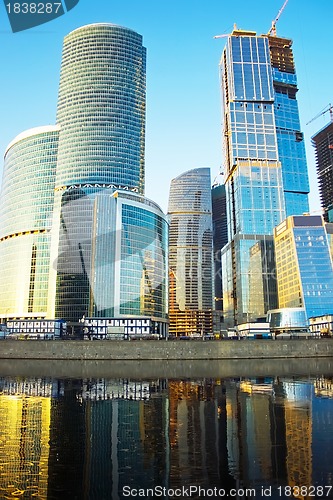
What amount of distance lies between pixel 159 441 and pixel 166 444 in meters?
0.97

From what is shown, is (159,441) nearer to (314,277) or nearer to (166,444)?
(166,444)

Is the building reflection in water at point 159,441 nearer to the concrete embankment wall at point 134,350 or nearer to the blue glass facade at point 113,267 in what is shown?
the concrete embankment wall at point 134,350

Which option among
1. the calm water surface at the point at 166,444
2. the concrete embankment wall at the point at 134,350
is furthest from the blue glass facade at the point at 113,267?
the calm water surface at the point at 166,444

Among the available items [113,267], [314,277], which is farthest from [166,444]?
[314,277]

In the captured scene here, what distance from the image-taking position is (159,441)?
26.6 m

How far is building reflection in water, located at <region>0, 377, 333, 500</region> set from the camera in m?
19.0

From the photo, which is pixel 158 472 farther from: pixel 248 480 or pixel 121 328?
pixel 121 328

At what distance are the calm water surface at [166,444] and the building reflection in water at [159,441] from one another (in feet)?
0.22

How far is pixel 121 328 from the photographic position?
15788cm

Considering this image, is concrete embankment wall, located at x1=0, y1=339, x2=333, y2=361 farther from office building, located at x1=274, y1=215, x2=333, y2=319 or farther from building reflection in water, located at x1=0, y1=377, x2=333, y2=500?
office building, located at x1=274, y1=215, x2=333, y2=319

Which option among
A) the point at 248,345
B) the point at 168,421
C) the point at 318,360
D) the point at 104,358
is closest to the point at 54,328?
the point at 104,358

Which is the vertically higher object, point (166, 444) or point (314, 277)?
point (314, 277)

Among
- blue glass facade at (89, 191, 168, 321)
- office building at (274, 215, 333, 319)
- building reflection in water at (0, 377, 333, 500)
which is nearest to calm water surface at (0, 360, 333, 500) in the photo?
building reflection in water at (0, 377, 333, 500)

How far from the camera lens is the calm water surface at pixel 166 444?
18.2 metres
